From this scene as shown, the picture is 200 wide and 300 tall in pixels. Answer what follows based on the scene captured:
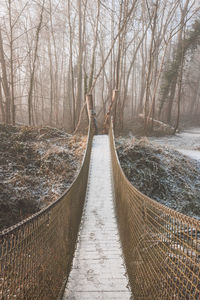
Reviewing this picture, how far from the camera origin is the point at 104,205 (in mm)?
4168

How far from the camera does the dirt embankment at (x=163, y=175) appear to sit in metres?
5.47

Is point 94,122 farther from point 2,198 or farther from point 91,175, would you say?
point 2,198

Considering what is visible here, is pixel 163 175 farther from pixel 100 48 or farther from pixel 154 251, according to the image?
pixel 100 48

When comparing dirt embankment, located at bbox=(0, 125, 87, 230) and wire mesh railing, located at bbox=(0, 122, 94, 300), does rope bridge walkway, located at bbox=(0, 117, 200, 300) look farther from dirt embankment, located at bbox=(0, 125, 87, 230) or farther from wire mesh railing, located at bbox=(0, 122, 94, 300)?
dirt embankment, located at bbox=(0, 125, 87, 230)

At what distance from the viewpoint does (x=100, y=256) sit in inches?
110

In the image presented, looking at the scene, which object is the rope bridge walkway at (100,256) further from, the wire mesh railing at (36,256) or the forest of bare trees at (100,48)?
the forest of bare trees at (100,48)

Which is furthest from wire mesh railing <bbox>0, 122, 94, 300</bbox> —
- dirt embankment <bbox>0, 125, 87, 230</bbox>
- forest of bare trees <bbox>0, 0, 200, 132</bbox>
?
forest of bare trees <bbox>0, 0, 200, 132</bbox>

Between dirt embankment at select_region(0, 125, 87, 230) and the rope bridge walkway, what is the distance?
1500 mm

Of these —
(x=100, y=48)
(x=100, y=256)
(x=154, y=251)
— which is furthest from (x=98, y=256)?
(x=100, y=48)

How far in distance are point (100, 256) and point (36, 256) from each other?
134 centimetres

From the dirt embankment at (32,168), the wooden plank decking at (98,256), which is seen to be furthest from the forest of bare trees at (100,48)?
the wooden plank decking at (98,256)

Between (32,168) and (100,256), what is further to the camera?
(32,168)

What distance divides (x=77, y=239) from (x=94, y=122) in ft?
21.5

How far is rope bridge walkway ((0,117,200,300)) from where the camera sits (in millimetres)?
1381
